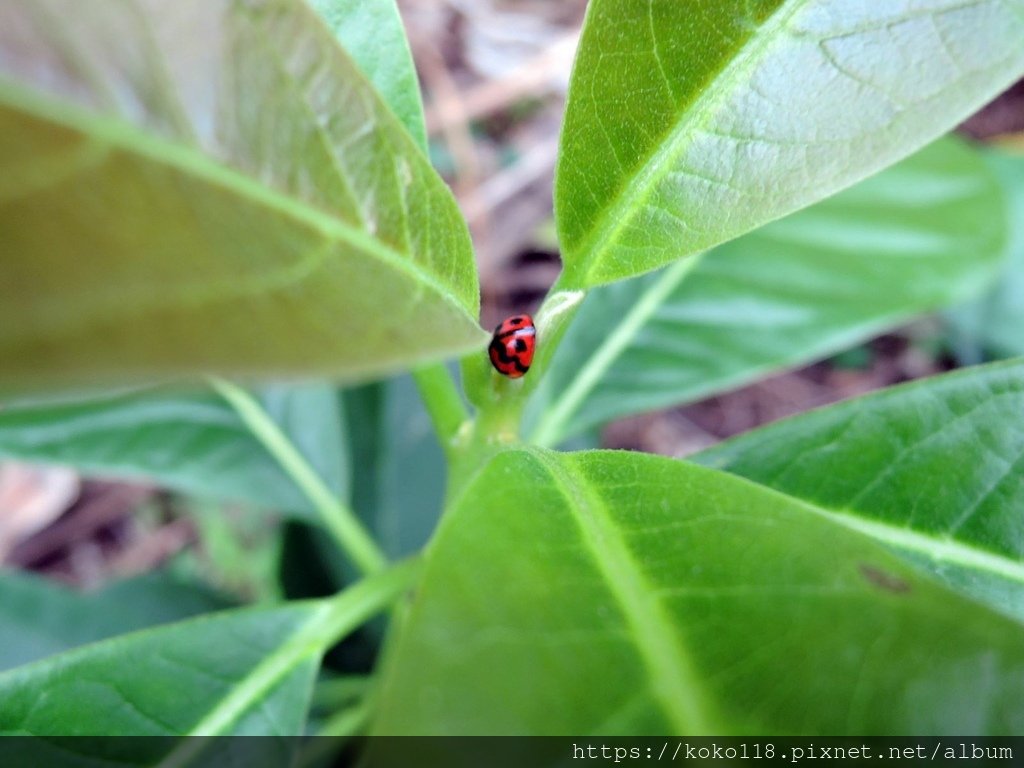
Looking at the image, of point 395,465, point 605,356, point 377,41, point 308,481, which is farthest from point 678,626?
point 395,465

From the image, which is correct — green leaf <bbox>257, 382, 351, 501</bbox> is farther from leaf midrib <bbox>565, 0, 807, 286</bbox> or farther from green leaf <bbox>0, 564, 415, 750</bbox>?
leaf midrib <bbox>565, 0, 807, 286</bbox>

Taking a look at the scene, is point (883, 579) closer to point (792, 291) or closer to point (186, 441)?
point (792, 291)

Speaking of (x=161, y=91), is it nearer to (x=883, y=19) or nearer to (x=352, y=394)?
→ (x=883, y=19)

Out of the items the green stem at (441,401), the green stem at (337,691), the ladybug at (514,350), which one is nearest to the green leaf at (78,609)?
the green stem at (337,691)

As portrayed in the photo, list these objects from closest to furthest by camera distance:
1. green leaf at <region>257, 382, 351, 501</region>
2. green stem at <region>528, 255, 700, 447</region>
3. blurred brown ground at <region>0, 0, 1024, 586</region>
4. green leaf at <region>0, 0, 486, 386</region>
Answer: green leaf at <region>0, 0, 486, 386</region>
green stem at <region>528, 255, 700, 447</region>
green leaf at <region>257, 382, 351, 501</region>
blurred brown ground at <region>0, 0, 1024, 586</region>

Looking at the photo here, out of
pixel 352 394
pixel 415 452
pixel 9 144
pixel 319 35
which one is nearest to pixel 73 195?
pixel 9 144

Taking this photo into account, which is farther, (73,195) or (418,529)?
(418,529)

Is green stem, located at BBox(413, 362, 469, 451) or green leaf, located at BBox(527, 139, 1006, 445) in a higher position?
green stem, located at BBox(413, 362, 469, 451)

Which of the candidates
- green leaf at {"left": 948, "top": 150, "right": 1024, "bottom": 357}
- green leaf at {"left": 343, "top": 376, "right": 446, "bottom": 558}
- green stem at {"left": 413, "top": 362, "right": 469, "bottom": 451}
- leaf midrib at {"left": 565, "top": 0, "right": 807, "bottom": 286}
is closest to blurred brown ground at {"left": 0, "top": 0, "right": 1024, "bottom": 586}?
green leaf at {"left": 948, "top": 150, "right": 1024, "bottom": 357}
